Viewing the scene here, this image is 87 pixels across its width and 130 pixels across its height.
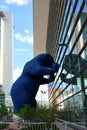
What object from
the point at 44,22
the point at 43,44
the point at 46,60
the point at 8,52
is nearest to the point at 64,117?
the point at 46,60

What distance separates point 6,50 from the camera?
15888 cm

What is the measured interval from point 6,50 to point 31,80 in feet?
467

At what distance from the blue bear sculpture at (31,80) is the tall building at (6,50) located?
121324mm

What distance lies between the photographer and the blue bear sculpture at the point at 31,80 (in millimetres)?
17109

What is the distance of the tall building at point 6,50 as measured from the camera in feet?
480

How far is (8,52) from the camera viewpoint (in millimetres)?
159125

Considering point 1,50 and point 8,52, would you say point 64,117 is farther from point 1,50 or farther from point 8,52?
point 8,52

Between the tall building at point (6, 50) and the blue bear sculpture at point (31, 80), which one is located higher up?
the tall building at point (6, 50)

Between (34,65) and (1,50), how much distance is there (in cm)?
13070

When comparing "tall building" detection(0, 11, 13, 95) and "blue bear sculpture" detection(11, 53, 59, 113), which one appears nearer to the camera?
"blue bear sculpture" detection(11, 53, 59, 113)

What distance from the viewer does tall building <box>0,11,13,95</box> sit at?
146 meters

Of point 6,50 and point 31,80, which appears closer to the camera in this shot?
point 31,80

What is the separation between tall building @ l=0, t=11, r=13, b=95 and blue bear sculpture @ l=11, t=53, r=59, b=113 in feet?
398

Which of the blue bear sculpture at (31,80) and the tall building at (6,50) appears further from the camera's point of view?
the tall building at (6,50)
